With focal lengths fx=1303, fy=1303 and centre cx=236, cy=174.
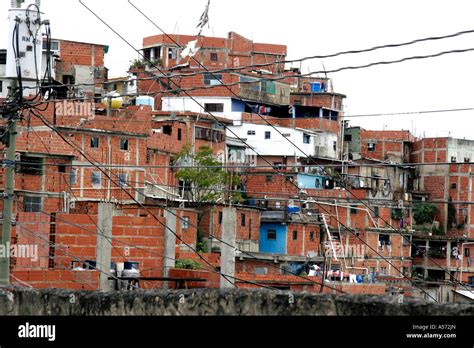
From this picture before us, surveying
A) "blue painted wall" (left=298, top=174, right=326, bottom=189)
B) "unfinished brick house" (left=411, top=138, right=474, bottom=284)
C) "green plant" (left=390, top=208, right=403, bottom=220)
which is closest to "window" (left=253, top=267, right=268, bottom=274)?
"blue painted wall" (left=298, top=174, right=326, bottom=189)

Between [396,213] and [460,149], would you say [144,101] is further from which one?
[460,149]

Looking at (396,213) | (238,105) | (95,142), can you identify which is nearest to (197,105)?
(238,105)

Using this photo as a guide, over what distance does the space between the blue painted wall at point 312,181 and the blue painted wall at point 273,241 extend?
7071mm

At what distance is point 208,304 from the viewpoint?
15.3m

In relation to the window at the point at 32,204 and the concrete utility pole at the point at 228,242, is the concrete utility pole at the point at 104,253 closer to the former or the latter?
the concrete utility pole at the point at 228,242

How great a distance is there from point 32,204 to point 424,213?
99.6ft

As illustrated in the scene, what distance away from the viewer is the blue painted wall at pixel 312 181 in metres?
63.9

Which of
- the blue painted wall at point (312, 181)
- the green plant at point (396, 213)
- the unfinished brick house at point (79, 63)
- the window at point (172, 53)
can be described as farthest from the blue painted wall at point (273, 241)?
the window at point (172, 53)

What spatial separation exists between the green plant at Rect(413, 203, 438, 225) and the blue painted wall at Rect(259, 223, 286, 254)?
15.9 metres

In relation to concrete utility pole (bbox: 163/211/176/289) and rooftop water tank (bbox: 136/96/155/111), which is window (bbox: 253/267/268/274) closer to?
rooftop water tank (bbox: 136/96/155/111)

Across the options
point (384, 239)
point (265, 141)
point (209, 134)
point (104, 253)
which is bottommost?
point (384, 239)

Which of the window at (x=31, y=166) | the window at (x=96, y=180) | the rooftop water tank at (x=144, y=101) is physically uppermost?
the rooftop water tank at (x=144, y=101)
